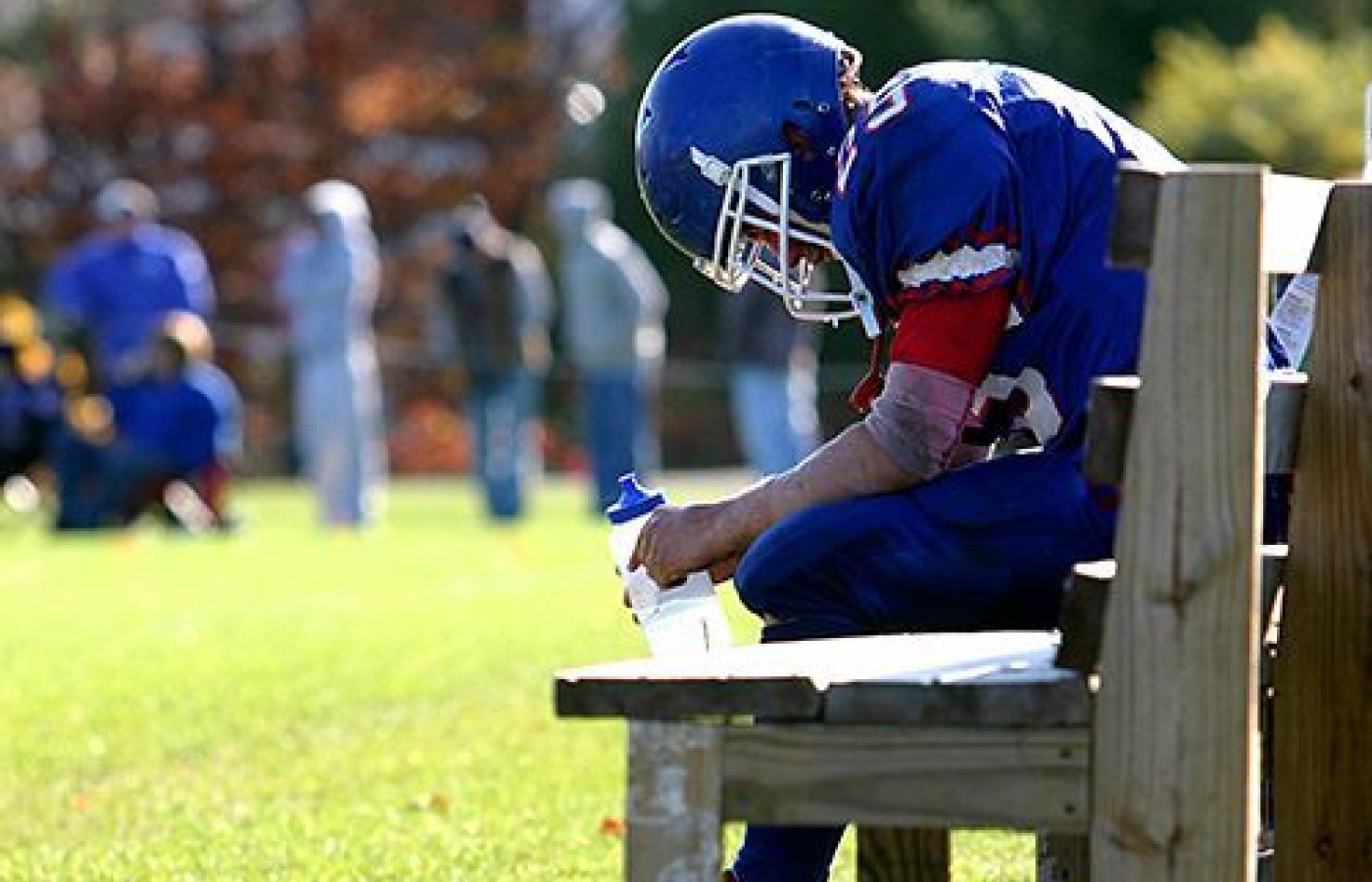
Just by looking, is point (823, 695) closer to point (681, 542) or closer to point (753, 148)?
point (681, 542)

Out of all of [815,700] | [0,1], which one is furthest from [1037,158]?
[0,1]

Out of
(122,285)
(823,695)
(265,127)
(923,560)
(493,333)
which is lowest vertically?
(823,695)

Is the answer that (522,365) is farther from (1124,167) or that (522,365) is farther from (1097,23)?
(1124,167)

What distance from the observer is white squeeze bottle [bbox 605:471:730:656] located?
4.46 m

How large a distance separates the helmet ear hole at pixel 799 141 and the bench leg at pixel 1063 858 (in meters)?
1.05

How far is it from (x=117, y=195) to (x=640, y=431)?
162 inches

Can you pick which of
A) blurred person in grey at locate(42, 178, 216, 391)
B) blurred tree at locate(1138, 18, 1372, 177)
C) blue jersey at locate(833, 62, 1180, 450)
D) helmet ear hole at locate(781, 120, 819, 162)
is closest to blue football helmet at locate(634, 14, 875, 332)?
helmet ear hole at locate(781, 120, 819, 162)

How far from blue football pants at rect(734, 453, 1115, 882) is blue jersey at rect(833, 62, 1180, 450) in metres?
0.14

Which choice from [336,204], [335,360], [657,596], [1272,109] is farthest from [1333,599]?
[1272,109]

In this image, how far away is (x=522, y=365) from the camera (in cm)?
2194

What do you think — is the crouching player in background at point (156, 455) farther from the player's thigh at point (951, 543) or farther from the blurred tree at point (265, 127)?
the player's thigh at point (951, 543)

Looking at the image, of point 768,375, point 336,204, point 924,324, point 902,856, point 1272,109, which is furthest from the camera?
point 1272,109

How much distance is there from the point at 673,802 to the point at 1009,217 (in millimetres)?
1037

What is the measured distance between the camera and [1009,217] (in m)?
4.07
